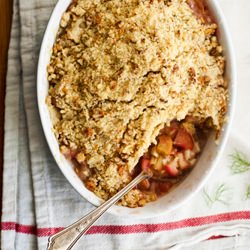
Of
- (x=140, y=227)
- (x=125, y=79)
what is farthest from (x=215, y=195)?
(x=125, y=79)

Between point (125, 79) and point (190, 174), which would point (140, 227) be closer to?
point (190, 174)

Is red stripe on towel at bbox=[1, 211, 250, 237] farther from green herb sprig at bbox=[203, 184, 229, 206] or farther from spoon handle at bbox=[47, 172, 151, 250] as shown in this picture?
spoon handle at bbox=[47, 172, 151, 250]

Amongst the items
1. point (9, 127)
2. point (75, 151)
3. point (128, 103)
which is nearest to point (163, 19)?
point (128, 103)

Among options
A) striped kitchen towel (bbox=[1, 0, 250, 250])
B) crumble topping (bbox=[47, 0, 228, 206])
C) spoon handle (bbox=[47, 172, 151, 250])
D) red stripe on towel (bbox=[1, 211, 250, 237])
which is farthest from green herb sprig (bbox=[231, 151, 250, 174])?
spoon handle (bbox=[47, 172, 151, 250])

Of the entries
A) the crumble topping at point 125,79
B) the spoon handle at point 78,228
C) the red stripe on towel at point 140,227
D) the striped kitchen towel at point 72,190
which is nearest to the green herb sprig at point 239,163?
the striped kitchen towel at point 72,190

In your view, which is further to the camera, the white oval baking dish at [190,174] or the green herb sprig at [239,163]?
the green herb sprig at [239,163]

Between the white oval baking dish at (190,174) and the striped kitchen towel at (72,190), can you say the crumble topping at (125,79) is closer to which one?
the white oval baking dish at (190,174)
